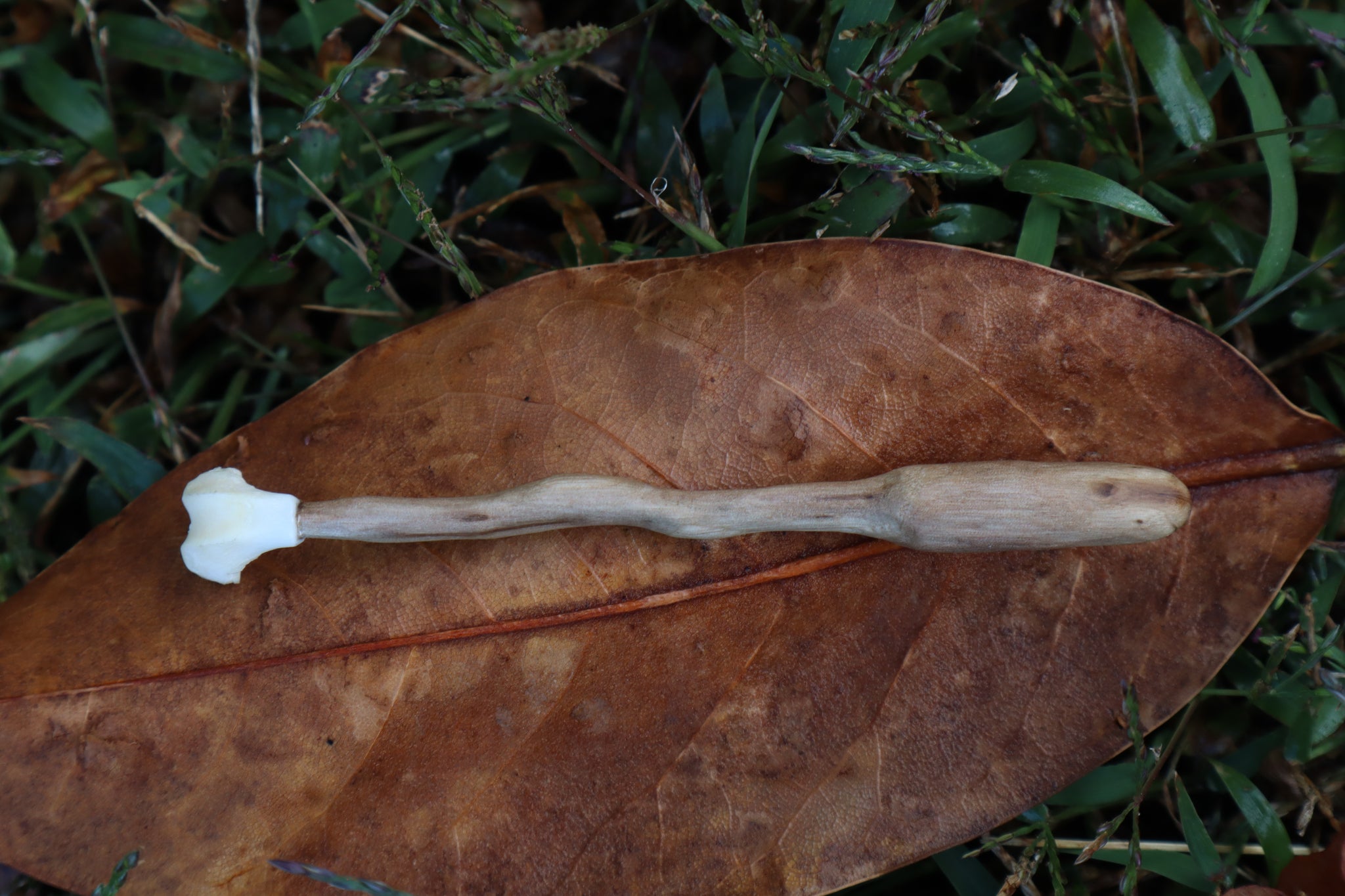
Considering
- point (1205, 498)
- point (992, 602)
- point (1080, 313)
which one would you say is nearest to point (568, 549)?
point (992, 602)

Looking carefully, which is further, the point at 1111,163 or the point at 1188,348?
the point at 1111,163

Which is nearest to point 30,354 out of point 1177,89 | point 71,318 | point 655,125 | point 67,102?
point 71,318

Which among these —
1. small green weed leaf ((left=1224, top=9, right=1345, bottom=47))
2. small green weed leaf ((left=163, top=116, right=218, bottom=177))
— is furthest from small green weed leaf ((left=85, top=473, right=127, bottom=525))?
small green weed leaf ((left=1224, top=9, right=1345, bottom=47))

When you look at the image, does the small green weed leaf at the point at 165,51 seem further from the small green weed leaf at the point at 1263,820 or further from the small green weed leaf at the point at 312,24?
the small green weed leaf at the point at 1263,820

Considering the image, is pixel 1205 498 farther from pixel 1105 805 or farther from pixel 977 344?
pixel 1105 805

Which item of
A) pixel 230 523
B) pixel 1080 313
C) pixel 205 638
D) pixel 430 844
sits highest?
pixel 1080 313
